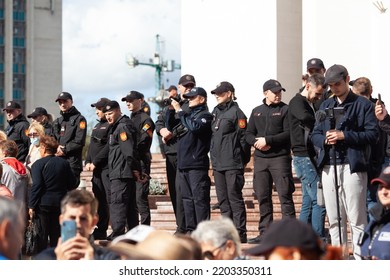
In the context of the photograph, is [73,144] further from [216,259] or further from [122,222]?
[216,259]

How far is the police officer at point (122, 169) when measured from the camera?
46.9ft

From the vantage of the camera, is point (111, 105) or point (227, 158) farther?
point (111, 105)

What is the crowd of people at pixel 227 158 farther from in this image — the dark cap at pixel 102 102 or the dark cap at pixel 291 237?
the dark cap at pixel 291 237

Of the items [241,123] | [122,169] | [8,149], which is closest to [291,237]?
[241,123]

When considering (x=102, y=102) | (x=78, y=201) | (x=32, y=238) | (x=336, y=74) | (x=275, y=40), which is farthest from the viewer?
(x=275, y=40)

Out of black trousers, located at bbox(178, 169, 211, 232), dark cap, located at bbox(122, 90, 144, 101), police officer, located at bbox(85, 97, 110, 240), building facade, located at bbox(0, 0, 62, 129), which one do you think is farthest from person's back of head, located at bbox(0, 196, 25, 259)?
building facade, located at bbox(0, 0, 62, 129)

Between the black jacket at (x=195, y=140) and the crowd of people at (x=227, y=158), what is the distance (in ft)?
0.05

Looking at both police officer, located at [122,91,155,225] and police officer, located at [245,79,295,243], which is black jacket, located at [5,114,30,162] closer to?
police officer, located at [122,91,155,225]

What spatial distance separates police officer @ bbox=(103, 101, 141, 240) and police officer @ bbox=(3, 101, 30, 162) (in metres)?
2.82

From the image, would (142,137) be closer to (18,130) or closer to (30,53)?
(18,130)

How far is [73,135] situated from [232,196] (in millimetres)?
3131

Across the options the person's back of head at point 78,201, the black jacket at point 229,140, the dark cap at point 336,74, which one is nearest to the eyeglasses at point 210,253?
the person's back of head at point 78,201

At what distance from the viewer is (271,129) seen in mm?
13617
